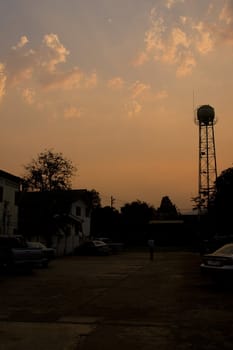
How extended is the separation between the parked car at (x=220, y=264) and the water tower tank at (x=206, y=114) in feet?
129

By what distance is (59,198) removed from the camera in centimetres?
4550

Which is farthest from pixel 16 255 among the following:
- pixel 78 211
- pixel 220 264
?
pixel 78 211

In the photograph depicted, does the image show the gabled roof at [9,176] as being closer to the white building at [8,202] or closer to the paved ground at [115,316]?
the white building at [8,202]

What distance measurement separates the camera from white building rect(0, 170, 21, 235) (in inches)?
1502

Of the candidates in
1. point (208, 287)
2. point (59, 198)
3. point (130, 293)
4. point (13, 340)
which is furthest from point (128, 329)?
point (59, 198)

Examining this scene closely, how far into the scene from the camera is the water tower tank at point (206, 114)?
2189 inches

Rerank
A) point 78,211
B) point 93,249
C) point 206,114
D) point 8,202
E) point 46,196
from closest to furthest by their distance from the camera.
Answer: point 8,202 < point 46,196 < point 93,249 < point 206,114 < point 78,211

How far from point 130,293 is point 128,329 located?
5799mm

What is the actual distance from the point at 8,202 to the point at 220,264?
25.2 m

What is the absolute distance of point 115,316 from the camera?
11094mm

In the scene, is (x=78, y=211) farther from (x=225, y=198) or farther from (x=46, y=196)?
(x=225, y=198)

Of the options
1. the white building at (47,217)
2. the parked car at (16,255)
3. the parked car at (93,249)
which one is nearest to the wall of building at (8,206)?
the white building at (47,217)

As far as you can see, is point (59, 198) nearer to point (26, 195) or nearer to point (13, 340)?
point (26, 195)

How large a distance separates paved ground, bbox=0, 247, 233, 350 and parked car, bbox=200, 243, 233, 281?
1.72 feet
